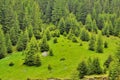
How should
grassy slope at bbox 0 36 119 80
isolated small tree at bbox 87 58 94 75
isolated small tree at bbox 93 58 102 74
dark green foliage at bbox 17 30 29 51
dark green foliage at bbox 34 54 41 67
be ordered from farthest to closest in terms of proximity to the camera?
1. dark green foliage at bbox 17 30 29 51
2. dark green foliage at bbox 34 54 41 67
3. grassy slope at bbox 0 36 119 80
4. isolated small tree at bbox 93 58 102 74
5. isolated small tree at bbox 87 58 94 75

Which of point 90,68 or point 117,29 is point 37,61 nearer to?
point 90,68

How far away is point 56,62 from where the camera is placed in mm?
132750

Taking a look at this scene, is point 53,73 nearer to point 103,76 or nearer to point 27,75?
point 27,75

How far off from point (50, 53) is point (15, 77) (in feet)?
77.5

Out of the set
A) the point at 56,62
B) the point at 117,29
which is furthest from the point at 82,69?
the point at 117,29

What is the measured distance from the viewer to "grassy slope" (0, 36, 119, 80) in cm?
12088

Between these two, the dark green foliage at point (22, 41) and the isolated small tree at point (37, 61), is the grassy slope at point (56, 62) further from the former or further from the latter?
the dark green foliage at point (22, 41)

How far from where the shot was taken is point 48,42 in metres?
154

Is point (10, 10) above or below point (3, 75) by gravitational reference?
above

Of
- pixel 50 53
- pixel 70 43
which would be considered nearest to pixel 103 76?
pixel 50 53

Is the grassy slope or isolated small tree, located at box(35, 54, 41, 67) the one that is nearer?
the grassy slope

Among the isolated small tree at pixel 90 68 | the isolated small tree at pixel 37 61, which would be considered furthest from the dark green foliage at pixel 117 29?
the isolated small tree at pixel 90 68

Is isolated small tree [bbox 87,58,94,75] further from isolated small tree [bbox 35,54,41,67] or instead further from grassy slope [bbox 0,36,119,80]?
isolated small tree [bbox 35,54,41,67]

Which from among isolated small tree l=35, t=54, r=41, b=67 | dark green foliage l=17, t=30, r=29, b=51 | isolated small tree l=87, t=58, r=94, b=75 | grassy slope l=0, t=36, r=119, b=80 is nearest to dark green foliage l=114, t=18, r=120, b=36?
grassy slope l=0, t=36, r=119, b=80
